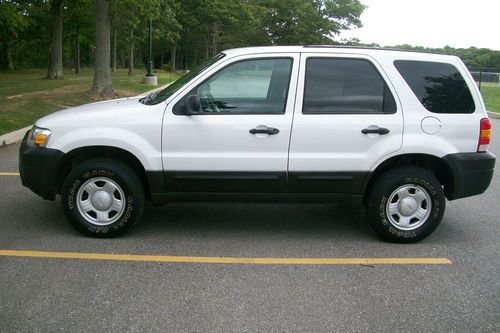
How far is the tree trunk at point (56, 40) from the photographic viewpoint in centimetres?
2672

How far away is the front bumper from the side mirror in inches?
49.5

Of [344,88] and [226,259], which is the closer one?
[226,259]

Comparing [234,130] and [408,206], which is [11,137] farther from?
[408,206]

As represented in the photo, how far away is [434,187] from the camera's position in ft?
15.9

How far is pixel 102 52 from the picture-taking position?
17297mm

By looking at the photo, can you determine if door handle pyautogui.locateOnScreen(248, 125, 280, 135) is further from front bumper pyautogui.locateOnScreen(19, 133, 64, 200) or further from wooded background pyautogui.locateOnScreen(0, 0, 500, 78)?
wooded background pyautogui.locateOnScreen(0, 0, 500, 78)

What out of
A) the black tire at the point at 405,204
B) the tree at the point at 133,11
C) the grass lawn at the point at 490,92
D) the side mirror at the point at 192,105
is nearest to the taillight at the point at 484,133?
the black tire at the point at 405,204

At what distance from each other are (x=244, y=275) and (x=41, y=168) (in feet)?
7.23

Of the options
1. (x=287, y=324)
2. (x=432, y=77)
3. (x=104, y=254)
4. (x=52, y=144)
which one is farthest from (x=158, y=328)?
(x=432, y=77)

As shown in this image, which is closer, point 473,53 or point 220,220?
point 220,220

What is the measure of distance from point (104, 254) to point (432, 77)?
3473 millimetres

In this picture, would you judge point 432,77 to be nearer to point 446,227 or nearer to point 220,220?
point 446,227

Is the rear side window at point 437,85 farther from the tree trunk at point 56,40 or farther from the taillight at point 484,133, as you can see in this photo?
the tree trunk at point 56,40

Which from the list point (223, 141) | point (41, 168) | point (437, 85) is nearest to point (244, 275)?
point (223, 141)
